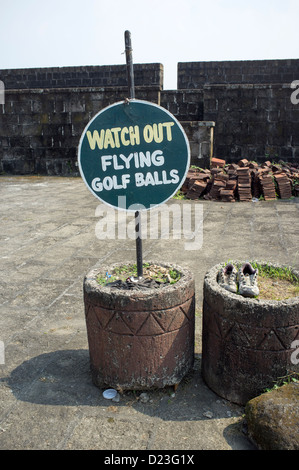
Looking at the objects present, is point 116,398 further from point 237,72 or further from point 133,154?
point 237,72

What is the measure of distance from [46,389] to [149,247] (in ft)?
9.91

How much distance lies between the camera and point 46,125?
38.7 feet

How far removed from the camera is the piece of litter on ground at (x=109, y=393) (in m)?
2.49

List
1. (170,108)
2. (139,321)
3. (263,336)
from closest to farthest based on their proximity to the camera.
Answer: (263,336) → (139,321) → (170,108)

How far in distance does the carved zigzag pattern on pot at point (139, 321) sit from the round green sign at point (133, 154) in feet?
2.26

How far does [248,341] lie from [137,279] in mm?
812

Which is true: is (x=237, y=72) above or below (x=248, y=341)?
above

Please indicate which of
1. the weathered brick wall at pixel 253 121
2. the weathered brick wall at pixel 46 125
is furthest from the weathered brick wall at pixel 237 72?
the weathered brick wall at pixel 46 125

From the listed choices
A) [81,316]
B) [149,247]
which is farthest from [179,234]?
[81,316]

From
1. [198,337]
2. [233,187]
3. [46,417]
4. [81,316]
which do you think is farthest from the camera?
[233,187]

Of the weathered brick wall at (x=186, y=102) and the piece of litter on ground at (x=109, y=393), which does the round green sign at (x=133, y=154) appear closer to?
the piece of litter on ground at (x=109, y=393)

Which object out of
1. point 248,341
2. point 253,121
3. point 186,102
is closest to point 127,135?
point 248,341
